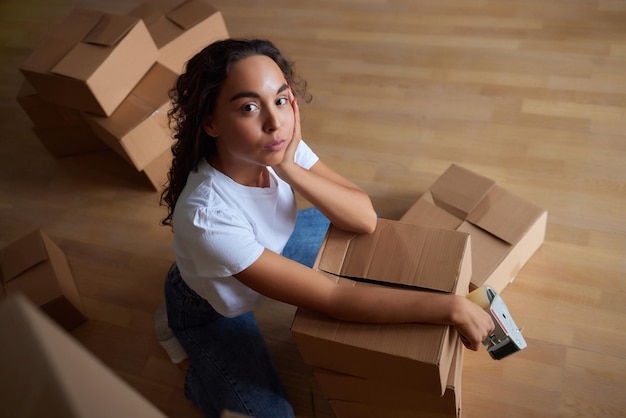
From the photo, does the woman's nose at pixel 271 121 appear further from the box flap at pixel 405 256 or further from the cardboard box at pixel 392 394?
the cardboard box at pixel 392 394

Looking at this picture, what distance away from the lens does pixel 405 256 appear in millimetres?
1195

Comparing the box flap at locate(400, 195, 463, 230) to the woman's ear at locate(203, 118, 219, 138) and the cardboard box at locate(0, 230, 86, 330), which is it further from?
the cardboard box at locate(0, 230, 86, 330)

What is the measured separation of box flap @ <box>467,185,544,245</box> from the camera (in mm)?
1629

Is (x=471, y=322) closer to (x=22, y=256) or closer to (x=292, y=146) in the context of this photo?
(x=292, y=146)

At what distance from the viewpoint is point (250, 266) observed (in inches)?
47.8

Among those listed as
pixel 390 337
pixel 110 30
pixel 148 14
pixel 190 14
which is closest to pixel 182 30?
pixel 190 14

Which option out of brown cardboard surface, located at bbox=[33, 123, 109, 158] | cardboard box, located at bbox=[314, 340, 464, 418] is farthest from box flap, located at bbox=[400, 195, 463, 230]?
brown cardboard surface, located at bbox=[33, 123, 109, 158]

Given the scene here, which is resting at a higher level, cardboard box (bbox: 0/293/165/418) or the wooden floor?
cardboard box (bbox: 0/293/165/418)

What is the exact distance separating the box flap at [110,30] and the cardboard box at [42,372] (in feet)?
5.81

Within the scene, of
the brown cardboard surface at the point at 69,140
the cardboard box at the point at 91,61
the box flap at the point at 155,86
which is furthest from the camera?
the brown cardboard surface at the point at 69,140

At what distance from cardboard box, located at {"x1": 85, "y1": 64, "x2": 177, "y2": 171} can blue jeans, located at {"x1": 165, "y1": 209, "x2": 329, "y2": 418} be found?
24.7 inches

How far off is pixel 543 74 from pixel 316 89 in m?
0.86

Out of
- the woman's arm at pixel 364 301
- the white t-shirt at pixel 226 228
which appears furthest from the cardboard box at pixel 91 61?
the woman's arm at pixel 364 301

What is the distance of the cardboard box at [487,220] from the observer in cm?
159
